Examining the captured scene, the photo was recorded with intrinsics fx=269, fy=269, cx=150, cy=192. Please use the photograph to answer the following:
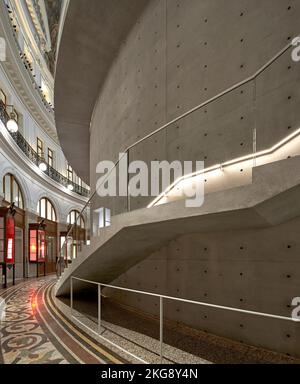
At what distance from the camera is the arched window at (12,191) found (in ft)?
45.8

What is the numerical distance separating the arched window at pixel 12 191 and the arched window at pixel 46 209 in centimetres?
301

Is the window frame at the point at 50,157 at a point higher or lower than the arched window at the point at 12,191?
higher

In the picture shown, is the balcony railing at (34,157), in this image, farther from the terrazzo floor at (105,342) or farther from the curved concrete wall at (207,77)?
the terrazzo floor at (105,342)

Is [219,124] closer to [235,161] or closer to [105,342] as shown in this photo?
[235,161]

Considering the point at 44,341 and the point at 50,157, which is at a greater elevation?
the point at 50,157

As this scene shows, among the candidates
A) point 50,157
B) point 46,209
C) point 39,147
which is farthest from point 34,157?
point 46,209

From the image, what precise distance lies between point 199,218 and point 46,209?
59.2 ft

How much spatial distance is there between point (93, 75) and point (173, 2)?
440 centimetres

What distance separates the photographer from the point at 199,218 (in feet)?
11.7

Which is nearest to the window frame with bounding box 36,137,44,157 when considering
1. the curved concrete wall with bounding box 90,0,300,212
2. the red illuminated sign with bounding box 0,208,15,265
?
the red illuminated sign with bounding box 0,208,15,265

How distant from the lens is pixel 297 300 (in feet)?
12.1

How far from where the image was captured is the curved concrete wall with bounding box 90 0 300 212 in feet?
12.8

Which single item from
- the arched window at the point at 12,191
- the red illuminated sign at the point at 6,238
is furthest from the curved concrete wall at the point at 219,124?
the arched window at the point at 12,191

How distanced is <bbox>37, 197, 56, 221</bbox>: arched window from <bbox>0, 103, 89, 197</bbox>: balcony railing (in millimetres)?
1851
